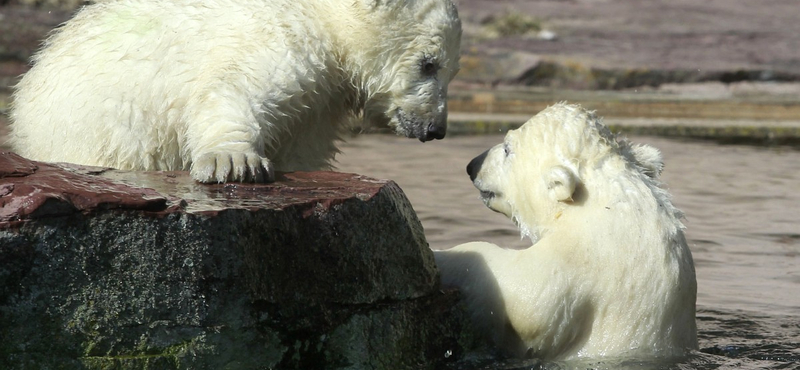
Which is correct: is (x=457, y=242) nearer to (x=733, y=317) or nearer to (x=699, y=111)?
(x=733, y=317)

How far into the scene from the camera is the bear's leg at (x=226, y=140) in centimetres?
319

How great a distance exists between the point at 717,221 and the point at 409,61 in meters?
2.86

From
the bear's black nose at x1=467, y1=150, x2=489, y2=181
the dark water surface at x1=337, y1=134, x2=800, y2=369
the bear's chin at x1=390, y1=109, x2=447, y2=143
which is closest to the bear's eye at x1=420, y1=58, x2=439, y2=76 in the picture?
the bear's chin at x1=390, y1=109, x2=447, y2=143

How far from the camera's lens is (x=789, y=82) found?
1383 centimetres

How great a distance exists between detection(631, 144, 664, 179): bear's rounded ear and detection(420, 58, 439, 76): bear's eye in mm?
820

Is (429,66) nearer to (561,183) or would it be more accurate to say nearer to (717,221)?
(561,183)

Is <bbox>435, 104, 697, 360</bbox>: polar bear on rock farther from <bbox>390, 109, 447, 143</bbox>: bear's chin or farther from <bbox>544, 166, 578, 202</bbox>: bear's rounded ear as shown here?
<bbox>390, 109, 447, 143</bbox>: bear's chin

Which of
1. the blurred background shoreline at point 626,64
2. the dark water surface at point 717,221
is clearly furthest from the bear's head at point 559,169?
the blurred background shoreline at point 626,64

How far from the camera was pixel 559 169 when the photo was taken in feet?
12.0

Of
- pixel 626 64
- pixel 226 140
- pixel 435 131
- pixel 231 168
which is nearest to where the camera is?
pixel 231 168

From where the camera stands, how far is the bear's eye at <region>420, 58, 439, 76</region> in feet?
13.7

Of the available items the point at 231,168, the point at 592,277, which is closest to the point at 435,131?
the point at 592,277

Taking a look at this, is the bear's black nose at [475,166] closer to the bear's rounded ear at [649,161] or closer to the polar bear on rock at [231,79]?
the polar bear on rock at [231,79]

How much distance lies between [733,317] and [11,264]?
279cm
